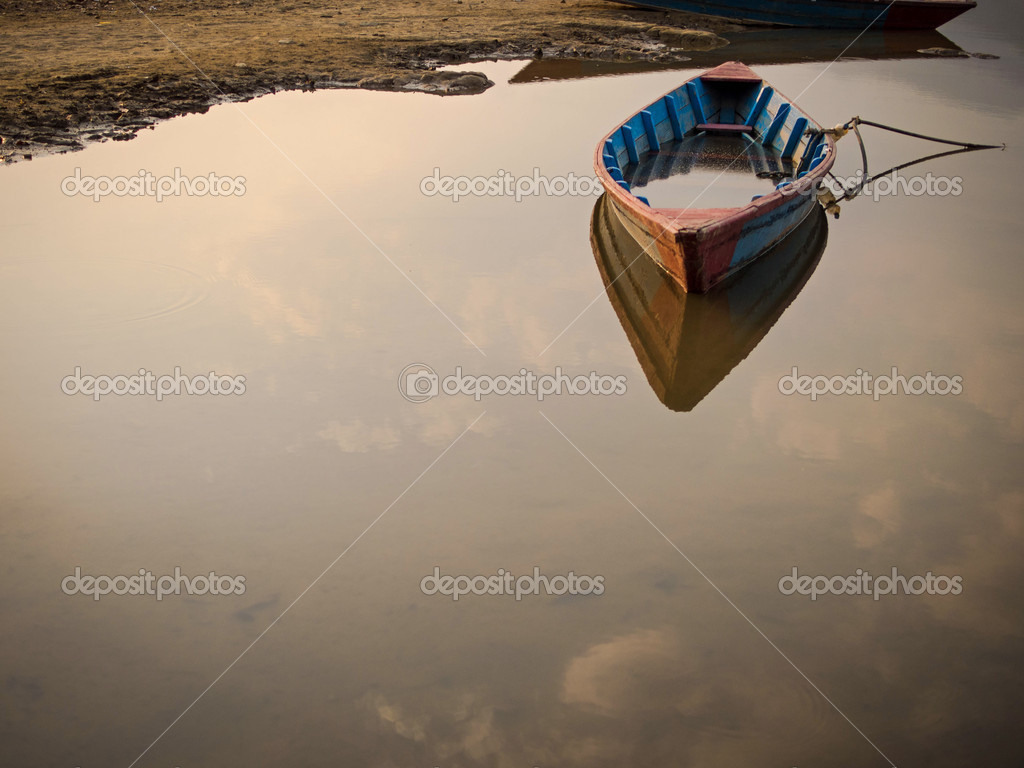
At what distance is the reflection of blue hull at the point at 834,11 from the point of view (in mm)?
17656

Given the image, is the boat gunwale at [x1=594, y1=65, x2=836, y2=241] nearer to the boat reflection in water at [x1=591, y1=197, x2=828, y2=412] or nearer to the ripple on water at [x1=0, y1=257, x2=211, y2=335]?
the boat reflection in water at [x1=591, y1=197, x2=828, y2=412]

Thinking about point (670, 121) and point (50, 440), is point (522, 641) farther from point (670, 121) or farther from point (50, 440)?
point (670, 121)

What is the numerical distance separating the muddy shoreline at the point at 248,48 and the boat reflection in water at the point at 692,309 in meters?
6.27

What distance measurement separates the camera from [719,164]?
9688mm

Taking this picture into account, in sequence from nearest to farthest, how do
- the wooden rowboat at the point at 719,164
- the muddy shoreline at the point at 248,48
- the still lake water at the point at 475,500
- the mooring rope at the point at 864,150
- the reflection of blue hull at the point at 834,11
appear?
the still lake water at the point at 475,500 → the wooden rowboat at the point at 719,164 → the mooring rope at the point at 864,150 → the muddy shoreline at the point at 248,48 → the reflection of blue hull at the point at 834,11

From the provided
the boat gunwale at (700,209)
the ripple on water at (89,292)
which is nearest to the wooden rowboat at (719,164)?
the boat gunwale at (700,209)

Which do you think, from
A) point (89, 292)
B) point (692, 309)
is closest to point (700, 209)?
point (692, 309)

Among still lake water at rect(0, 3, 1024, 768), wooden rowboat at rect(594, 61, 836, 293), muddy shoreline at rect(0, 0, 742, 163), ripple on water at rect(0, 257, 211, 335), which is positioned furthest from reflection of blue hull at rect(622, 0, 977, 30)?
ripple on water at rect(0, 257, 211, 335)

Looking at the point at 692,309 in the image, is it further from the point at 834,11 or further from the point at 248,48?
the point at 834,11

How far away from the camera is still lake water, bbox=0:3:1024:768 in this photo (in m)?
3.48

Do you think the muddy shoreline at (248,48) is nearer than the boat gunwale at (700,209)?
No

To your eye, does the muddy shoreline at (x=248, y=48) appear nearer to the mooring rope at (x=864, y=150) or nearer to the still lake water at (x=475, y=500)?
the still lake water at (x=475, y=500)

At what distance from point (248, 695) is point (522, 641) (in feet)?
4.09

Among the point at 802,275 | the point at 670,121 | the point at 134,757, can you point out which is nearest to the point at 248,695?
the point at 134,757
